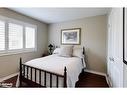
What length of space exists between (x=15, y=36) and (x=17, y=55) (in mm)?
657

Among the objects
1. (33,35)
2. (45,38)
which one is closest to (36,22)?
(33,35)

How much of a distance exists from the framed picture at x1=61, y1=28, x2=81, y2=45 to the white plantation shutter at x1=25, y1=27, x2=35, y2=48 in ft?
4.09

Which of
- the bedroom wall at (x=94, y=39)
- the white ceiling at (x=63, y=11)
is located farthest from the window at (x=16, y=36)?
the bedroom wall at (x=94, y=39)

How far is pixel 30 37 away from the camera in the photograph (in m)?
3.79

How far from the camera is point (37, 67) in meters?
2.08

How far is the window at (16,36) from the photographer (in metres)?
2.79

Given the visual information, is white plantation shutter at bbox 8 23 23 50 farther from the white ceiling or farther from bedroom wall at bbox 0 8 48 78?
the white ceiling

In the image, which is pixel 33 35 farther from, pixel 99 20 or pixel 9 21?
pixel 99 20

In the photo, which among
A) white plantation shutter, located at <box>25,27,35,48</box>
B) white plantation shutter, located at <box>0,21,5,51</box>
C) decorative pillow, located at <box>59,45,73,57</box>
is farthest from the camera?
white plantation shutter, located at <box>25,27,35,48</box>

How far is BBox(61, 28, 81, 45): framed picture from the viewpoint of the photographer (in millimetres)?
3742

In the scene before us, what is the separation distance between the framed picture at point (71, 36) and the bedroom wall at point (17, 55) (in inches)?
38.0

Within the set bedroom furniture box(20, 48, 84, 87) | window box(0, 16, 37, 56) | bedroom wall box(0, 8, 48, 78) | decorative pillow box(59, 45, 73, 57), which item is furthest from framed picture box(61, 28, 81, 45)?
bedroom furniture box(20, 48, 84, 87)

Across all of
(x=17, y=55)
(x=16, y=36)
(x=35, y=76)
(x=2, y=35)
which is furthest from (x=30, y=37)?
(x=35, y=76)

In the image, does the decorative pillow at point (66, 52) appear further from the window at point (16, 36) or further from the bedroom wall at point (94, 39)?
the window at point (16, 36)
